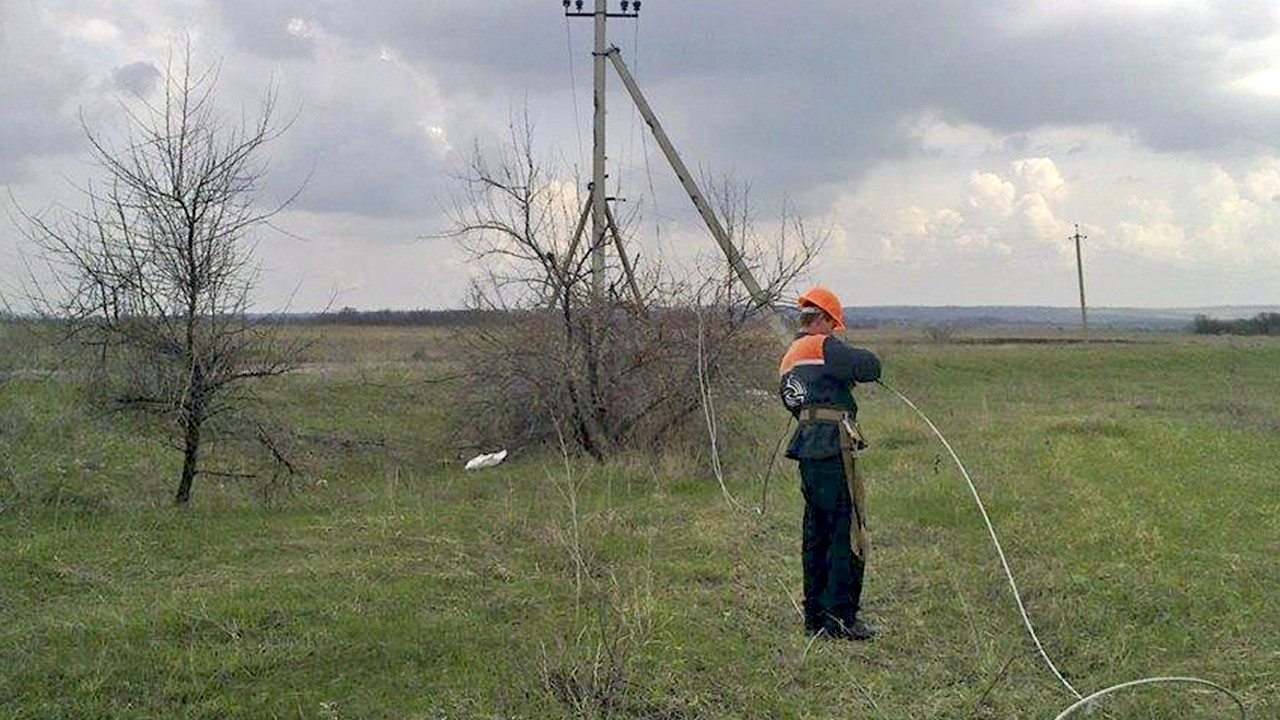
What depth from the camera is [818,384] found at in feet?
20.9

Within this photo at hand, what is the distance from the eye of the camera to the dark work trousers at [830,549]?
6387 millimetres

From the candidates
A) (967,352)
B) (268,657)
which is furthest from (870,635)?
(967,352)

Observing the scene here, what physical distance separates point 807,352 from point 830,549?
1188mm

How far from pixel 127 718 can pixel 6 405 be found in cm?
1263

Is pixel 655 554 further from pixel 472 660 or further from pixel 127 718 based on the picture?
pixel 127 718

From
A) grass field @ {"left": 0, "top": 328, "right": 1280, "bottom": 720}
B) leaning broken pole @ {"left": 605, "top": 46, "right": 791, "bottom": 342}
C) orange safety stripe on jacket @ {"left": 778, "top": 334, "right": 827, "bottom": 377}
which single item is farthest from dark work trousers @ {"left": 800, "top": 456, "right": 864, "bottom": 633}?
leaning broken pole @ {"left": 605, "top": 46, "right": 791, "bottom": 342}

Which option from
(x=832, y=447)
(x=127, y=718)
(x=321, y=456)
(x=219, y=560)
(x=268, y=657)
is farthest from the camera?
(x=321, y=456)

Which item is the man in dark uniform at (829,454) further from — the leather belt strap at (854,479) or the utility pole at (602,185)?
the utility pole at (602,185)

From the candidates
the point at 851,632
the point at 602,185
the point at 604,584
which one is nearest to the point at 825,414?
the point at 851,632

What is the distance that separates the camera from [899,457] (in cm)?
1450

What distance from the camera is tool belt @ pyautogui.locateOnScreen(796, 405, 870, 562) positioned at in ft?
20.8

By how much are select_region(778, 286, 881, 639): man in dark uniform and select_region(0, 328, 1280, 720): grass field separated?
28 centimetres

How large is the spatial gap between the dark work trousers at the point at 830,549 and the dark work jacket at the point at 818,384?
4.1 inches

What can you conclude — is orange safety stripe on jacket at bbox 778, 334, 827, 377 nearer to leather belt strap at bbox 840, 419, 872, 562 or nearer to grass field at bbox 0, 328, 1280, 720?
leather belt strap at bbox 840, 419, 872, 562
